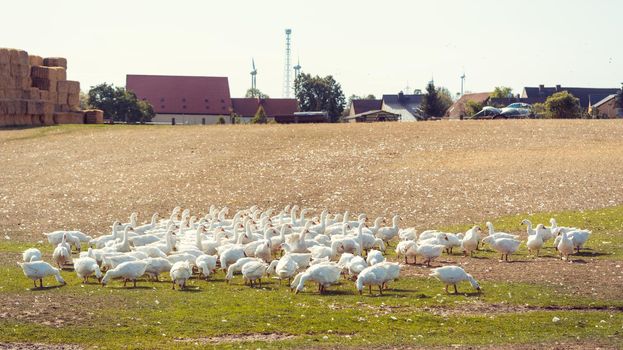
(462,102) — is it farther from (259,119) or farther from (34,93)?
(34,93)

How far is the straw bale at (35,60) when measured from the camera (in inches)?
2874

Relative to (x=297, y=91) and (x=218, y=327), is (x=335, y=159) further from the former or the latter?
(x=297, y=91)

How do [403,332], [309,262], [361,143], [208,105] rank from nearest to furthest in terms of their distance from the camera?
[403,332] < [309,262] < [361,143] < [208,105]

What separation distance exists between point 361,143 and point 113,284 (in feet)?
101

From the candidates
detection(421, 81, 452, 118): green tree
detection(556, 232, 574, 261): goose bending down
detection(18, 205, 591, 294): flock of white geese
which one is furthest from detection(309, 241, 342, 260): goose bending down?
detection(421, 81, 452, 118): green tree

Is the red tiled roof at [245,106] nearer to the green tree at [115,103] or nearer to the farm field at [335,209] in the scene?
the green tree at [115,103]

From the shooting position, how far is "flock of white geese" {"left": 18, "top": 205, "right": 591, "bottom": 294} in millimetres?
23406

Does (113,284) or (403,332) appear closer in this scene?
(403,332)

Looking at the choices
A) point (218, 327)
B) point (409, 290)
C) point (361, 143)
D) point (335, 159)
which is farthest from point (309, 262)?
point (361, 143)

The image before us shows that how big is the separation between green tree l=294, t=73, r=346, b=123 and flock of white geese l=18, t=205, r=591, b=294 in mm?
101273

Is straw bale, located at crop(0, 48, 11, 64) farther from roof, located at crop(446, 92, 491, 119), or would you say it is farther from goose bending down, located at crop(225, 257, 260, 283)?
roof, located at crop(446, 92, 491, 119)

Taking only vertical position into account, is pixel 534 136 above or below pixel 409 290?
above

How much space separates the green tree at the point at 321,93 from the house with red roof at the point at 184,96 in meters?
12.8

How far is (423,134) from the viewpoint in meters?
56.5
